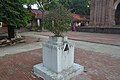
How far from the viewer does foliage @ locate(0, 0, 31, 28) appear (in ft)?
33.3

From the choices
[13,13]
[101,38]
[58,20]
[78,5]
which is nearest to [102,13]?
[78,5]

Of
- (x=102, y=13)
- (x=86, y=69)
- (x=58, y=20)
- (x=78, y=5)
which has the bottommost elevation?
(x=86, y=69)

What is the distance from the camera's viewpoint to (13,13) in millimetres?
10422

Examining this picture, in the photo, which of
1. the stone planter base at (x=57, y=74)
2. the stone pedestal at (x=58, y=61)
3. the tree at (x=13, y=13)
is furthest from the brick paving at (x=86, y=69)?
the tree at (x=13, y=13)

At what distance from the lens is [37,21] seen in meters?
32.8

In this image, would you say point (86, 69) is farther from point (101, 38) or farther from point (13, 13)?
point (101, 38)

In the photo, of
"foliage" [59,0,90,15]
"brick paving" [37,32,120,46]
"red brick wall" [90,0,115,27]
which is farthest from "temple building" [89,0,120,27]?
→ "foliage" [59,0,90,15]

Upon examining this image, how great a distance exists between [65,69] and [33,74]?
4.22 feet

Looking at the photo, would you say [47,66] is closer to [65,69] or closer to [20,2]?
[65,69]

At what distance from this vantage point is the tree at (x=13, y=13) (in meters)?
10.2

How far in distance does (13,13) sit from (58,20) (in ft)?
21.3

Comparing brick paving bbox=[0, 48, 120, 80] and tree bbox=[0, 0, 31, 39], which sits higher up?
tree bbox=[0, 0, 31, 39]

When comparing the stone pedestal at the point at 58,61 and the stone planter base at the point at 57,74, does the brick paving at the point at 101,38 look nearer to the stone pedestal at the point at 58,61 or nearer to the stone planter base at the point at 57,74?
the stone planter base at the point at 57,74

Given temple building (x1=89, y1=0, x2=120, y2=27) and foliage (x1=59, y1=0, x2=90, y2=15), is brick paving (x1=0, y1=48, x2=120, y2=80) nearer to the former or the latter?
temple building (x1=89, y1=0, x2=120, y2=27)
